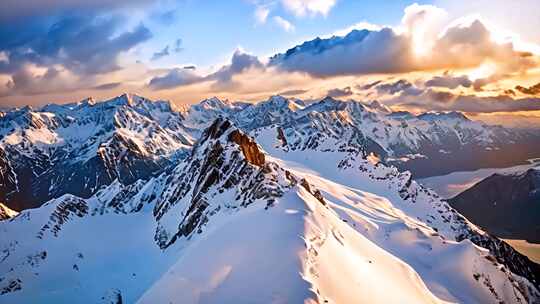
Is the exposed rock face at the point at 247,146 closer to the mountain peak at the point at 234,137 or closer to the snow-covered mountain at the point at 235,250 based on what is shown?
the mountain peak at the point at 234,137

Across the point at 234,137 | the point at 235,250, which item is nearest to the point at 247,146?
the point at 234,137

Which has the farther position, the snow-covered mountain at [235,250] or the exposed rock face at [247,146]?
the exposed rock face at [247,146]

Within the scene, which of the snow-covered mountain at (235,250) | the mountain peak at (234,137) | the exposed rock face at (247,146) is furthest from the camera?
the mountain peak at (234,137)

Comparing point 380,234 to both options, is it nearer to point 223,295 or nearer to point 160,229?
point 160,229

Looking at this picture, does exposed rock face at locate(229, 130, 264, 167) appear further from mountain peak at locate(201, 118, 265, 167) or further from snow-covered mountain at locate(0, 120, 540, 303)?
snow-covered mountain at locate(0, 120, 540, 303)

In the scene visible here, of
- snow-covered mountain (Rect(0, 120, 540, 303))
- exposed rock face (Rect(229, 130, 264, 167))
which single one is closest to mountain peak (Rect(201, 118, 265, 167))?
exposed rock face (Rect(229, 130, 264, 167))

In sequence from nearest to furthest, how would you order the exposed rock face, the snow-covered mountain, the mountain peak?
1. the snow-covered mountain
2. the exposed rock face
3. the mountain peak

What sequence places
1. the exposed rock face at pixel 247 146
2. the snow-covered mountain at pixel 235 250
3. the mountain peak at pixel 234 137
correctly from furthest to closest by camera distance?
the mountain peak at pixel 234 137 → the exposed rock face at pixel 247 146 → the snow-covered mountain at pixel 235 250

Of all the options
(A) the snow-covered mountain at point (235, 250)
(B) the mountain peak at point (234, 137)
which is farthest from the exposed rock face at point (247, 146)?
(A) the snow-covered mountain at point (235, 250)
